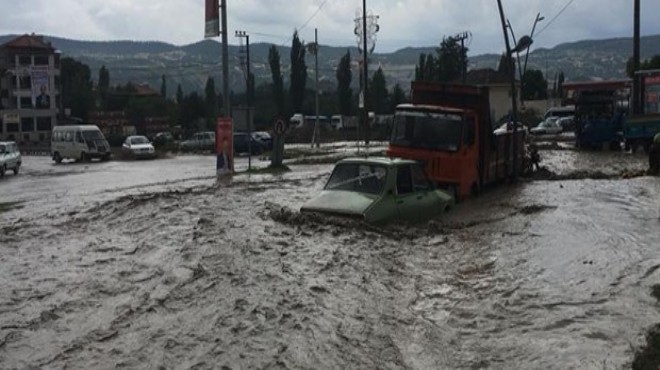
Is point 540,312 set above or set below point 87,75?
below

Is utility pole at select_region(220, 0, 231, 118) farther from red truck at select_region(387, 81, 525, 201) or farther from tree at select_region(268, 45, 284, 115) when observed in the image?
tree at select_region(268, 45, 284, 115)

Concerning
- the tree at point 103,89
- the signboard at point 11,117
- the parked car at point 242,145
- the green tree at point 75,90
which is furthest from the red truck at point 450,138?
the tree at point 103,89

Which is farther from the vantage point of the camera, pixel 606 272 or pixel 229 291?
pixel 606 272

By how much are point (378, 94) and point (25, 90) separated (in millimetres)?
42908

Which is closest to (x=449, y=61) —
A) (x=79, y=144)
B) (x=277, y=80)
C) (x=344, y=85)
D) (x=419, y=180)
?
(x=344, y=85)

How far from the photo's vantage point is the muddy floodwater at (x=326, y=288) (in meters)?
7.02

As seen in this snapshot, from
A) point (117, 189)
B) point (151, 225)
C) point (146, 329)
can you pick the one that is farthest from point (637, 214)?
point (117, 189)

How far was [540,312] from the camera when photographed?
8398 millimetres

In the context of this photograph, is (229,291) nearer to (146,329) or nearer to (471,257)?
(146,329)

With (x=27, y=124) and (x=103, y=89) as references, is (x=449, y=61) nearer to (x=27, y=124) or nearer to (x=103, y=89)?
(x=27, y=124)

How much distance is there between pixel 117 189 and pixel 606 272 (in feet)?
59.4

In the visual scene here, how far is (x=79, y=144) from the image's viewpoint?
162 feet

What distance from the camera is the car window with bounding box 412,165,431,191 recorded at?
1416cm

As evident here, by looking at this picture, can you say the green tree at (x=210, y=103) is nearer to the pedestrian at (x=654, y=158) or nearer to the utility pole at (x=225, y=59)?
the utility pole at (x=225, y=59)
